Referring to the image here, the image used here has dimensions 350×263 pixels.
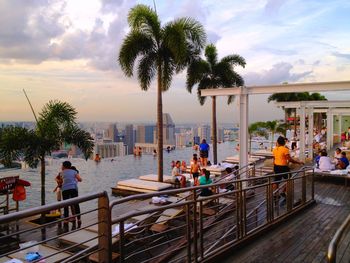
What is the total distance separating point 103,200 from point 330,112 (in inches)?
847

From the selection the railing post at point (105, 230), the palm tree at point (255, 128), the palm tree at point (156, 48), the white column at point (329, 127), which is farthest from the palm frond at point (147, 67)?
the white column at point (329, 127)

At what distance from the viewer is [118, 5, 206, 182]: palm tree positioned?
14539 millimetres

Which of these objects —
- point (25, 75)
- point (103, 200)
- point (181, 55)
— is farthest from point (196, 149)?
point (103, 200)

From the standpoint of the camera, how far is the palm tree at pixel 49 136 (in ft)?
30.9

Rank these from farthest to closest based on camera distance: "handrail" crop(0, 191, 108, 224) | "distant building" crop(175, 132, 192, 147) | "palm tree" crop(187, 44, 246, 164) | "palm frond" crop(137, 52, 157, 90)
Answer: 1. "distant building" crop(175, 132, 192, 147)
2. "palm tree" crop(187, 44, 246, 164)
3. "palm frond" crop(137, 52, 157, 90)
4. "handrail" crop(0, 191, 108, 224)

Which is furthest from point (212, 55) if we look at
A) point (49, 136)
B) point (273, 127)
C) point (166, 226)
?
point (166, 226)

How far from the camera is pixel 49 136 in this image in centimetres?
993

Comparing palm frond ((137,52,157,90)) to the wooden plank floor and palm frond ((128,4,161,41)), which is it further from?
the wooden plank floor

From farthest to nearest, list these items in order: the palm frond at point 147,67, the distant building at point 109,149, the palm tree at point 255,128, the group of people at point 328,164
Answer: the palm tree at point 255,128
the distant building at point 109,149
the palm frond at point 147,67
the group of people at point 328,164

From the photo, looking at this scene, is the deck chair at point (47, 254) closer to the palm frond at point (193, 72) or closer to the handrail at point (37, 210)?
the handrail at point (37, 210)

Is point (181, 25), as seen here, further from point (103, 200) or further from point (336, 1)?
point (103, 200)

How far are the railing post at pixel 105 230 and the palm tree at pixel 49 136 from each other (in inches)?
287

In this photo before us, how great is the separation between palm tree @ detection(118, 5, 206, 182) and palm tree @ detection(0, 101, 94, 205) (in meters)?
4.89

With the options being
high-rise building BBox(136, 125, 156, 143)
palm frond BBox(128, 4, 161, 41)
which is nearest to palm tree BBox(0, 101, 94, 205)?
palm frond BBox(128, 4, 161, 41)
